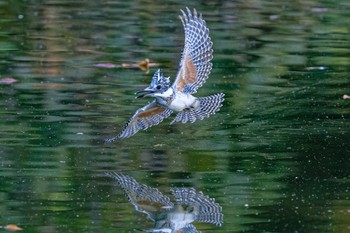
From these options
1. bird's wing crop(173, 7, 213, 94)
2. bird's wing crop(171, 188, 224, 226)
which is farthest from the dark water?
bird's wing crop(173, 7, 213, 94)

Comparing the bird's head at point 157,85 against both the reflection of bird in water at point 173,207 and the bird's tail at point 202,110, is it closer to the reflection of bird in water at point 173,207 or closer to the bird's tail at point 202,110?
the bird's tail at point 202,110

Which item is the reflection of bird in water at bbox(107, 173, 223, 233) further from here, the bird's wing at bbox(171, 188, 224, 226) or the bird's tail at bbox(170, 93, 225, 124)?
the bird's tail at bbox(170, 93, 225, 124)

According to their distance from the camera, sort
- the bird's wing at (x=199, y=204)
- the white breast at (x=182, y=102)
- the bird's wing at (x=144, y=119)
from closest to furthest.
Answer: the bird's wing at (x=199, y=204) < the white breast at (x=182, y=102) < the bird's wing at (x=144, y=119)

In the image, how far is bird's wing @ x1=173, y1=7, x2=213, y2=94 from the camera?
8211 mm

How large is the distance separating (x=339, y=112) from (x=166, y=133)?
4.99 feet

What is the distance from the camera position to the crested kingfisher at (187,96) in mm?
8008

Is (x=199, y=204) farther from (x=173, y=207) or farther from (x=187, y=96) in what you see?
(x=187, y=96)

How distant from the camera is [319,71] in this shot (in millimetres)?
11125

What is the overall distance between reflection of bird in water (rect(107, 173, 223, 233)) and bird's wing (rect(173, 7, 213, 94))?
1.05m

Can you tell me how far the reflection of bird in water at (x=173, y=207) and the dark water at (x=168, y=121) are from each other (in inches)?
3.0

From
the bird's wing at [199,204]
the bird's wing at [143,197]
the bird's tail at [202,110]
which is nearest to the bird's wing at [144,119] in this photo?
the bird's tail at [202,110]

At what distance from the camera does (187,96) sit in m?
8.12

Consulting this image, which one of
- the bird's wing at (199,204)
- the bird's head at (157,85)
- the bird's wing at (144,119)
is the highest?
the bird's head at (157,85)

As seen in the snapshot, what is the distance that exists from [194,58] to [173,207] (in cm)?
183
